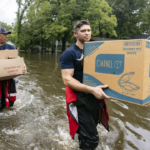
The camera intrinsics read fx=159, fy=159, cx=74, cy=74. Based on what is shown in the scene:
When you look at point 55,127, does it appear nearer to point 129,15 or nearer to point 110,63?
point 110,63

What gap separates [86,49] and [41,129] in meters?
1.96

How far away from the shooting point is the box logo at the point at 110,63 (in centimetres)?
144

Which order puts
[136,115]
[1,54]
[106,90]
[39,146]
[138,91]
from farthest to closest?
[136,115], [1,54], [39,146], [106,90], [138,91]

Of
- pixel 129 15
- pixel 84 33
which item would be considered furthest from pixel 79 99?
pixel 129 15

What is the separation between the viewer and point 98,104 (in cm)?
190

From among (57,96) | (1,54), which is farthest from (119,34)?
(1,54)

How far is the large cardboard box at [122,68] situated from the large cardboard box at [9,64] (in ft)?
5.58

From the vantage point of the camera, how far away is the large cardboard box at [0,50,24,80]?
9.19 ft

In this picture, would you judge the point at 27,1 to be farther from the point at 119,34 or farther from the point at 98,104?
the point at 98,104

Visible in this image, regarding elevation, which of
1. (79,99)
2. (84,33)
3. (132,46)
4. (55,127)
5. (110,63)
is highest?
(84,33)

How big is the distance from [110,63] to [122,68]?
0.13 m

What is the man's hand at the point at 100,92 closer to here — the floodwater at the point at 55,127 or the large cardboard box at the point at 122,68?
the large cardboard box at the point at 122,68

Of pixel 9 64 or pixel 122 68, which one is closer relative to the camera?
pixel 122 68

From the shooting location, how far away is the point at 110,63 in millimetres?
1512
